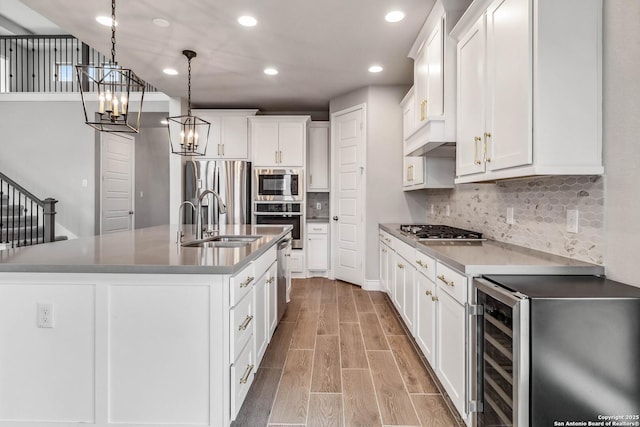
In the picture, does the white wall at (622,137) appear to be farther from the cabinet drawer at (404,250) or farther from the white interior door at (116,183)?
the white interior door at (116,183)

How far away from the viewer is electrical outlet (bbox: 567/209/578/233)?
5.66 feet

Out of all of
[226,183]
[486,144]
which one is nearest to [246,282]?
[486,144]

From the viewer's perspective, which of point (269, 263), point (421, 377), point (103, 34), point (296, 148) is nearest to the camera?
point (421, 377)

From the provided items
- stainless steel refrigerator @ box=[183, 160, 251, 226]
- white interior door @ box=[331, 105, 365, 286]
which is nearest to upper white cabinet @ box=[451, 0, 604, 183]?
white interior door @ box=[331, 105, 365, 286]

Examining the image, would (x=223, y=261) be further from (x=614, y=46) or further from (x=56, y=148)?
(x=56, y=148)

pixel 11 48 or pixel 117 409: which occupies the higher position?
pixel 11 48

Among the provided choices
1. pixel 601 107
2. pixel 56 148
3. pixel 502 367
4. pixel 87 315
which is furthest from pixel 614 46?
pixel 56 148

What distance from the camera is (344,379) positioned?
2.30 meters

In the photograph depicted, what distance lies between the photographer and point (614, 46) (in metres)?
1.47

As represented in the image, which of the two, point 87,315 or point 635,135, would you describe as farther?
point 87,315

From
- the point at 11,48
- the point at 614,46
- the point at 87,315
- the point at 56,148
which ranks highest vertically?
the point at 11,48

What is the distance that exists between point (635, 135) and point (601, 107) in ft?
0.72

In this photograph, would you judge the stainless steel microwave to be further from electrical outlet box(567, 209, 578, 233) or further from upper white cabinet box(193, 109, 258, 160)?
electrical outlet box(567, 209, 578, 233)

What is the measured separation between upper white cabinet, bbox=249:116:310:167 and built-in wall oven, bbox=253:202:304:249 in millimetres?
641
